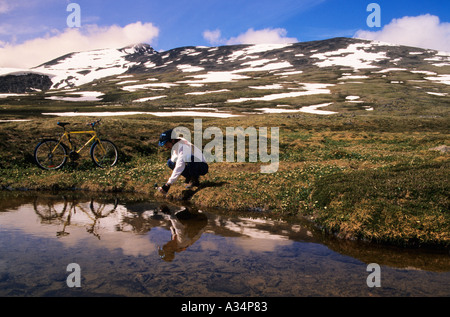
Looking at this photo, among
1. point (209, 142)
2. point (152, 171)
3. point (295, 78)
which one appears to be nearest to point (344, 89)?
point (295, 78)

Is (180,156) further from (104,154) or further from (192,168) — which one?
(104,154)

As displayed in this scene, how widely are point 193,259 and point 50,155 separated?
1350 centimetres

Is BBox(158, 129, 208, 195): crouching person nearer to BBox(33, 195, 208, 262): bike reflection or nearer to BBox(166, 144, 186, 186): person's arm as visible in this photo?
BBox(166, 144, 186, 186): person's arm

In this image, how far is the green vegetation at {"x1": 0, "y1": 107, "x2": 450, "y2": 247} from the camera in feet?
33.8

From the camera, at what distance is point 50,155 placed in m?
18.2

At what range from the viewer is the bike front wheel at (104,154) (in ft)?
62.6

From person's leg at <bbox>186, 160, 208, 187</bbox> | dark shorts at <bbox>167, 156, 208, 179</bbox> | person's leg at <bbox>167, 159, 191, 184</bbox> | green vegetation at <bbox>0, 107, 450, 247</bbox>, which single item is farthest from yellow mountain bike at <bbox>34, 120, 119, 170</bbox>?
person's leg at <bbox>186, 160, 208, 187</bbox>

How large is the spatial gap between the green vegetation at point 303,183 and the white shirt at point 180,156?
148 cm

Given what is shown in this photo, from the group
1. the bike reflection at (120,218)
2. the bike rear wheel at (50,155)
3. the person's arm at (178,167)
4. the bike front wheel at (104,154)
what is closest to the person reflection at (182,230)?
the bike reflection at (120,218)

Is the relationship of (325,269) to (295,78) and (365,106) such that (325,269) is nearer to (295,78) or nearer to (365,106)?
(365,106)

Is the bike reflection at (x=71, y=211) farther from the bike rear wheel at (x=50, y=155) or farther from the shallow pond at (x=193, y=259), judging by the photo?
the bike rear wheel at (x=50, y=155)

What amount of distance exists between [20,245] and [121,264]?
3248 mm

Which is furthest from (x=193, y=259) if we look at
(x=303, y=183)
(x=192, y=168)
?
(x=303, y=183)
